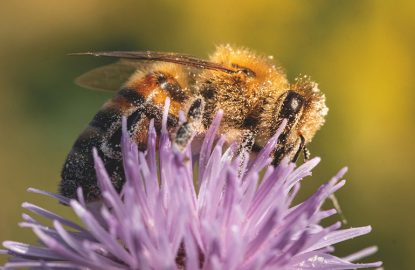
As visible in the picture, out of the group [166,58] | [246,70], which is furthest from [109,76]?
[246,70]

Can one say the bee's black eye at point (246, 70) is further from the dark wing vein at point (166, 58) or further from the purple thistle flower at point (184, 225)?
the purple thistle flower at point (184, 225)

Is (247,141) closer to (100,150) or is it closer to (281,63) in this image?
(100,150)

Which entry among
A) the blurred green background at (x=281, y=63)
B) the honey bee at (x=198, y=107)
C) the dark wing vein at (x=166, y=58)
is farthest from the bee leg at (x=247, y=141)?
the blurred green background at (x=281, y=63)

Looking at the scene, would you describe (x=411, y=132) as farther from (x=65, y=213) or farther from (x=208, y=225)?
(x=208, y=225)

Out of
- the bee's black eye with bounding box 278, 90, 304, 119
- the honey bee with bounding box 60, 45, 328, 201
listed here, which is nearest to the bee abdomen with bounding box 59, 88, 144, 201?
the honey bee with bounding box 60, 45, 328, 201

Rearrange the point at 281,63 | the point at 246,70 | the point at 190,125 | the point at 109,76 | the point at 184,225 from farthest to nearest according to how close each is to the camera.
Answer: the point at 281,63 < the point at 109,76 < the point at 246,70 < the point at 190,125 < the point at 184,225
